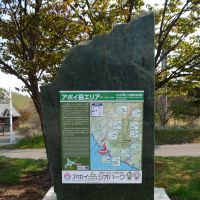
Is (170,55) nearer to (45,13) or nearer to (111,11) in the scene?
(111,11)

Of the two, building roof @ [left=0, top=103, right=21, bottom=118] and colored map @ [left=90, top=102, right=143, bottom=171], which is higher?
building roof @ [left=0, top=103, right=21, bottom=118]

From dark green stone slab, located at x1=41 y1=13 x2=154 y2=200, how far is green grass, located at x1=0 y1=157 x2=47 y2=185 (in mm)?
3533

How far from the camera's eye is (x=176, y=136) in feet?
61.0

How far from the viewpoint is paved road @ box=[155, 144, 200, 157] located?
14792mm

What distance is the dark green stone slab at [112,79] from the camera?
574 cm

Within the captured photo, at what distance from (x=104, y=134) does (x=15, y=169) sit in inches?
216

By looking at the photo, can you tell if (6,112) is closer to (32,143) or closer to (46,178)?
(32,143)

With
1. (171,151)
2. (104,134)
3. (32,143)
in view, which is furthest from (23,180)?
(32,143)

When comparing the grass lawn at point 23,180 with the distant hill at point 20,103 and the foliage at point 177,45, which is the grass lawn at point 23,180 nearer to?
the foliage at point 177,45

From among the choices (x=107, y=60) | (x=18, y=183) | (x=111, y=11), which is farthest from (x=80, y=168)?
(x=111, y=11)

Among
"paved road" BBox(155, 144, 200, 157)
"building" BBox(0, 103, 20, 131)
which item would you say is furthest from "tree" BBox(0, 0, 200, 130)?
"building" BBox(0, 103, 20, 131)

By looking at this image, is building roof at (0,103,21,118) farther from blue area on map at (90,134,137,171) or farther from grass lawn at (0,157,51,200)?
blue area on map at (90,134,137,171)

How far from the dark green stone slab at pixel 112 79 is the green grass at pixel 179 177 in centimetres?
207

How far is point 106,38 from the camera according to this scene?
580cm
